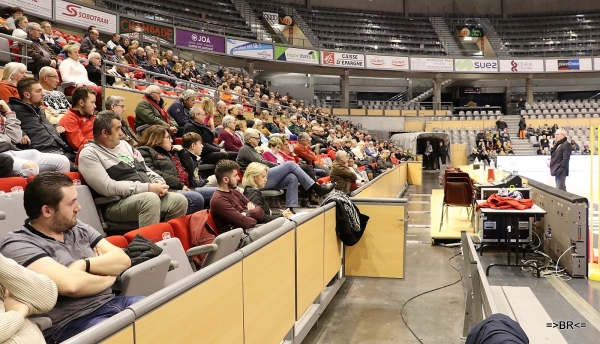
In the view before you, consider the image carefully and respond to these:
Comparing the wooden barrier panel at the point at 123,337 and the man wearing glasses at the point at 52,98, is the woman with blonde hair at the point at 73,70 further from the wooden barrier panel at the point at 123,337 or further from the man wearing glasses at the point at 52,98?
the wooden barrier panel at the point at 123,337

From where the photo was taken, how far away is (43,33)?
711 centimetres

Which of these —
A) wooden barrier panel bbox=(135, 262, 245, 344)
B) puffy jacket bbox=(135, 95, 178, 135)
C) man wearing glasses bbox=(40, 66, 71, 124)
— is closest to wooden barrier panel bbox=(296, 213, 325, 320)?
wooden barrier panel bbox=(135, 262, 245, 344)

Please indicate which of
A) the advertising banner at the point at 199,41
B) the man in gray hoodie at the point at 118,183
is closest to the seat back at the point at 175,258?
the man in gray hoodie at the point at 118,183

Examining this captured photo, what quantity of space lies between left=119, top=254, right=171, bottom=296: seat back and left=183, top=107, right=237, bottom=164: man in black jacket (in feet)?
10.6

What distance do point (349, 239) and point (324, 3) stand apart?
81.2ft

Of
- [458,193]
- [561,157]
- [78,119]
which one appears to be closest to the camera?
[78,119]

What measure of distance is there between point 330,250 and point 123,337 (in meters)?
2.94

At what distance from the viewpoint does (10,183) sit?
2650 mm

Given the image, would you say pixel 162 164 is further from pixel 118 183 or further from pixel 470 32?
pixel 470 32

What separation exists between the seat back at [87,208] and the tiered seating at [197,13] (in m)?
14.0

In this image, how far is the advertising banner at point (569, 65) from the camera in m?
23.8

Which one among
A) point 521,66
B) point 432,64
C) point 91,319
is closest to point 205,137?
point 91,319

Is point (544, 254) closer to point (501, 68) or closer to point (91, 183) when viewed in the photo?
point (91, 183)

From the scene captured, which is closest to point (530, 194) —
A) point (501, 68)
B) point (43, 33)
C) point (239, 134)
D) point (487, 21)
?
point (239, 134)
